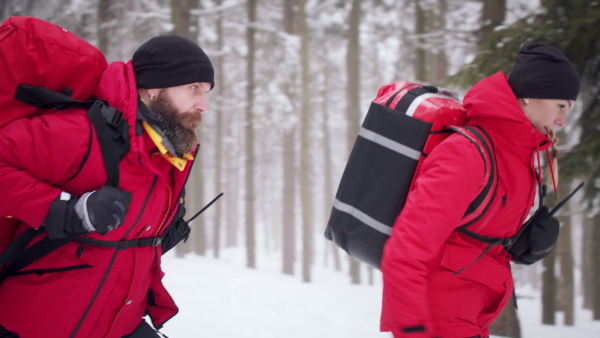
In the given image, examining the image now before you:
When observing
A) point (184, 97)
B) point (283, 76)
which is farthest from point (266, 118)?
point (184, 97)

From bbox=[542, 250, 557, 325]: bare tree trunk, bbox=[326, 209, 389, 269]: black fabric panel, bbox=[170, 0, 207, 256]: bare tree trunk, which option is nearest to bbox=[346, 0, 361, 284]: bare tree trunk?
bbox=[170, 0, 207, 256]: bare tree trunk

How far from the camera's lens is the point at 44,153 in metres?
1.92

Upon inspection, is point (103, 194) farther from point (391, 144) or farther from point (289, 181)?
point (289, 181)

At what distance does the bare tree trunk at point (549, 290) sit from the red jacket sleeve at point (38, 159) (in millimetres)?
7379

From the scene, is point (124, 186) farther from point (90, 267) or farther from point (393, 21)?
point (393, 21)

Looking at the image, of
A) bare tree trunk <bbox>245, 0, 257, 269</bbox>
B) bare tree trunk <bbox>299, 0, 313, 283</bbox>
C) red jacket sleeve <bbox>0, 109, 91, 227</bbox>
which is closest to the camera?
red jacket sleeve <bbox>0, 109, 91, 227</bbox>

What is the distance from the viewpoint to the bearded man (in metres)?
1.89

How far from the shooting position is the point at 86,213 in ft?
6.27

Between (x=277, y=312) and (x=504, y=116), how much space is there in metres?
5.40

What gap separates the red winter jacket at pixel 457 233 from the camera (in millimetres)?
2055

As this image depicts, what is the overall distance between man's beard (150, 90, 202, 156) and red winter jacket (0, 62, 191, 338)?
12 cm

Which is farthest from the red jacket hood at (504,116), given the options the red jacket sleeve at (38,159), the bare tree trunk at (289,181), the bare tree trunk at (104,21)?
the bare tree trunk at (289,181)

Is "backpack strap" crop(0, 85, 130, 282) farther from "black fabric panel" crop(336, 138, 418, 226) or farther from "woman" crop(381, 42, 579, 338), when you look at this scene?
"woman" crop(381, 42, 579, 338)

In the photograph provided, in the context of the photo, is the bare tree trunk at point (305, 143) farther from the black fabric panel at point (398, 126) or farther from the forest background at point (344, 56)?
the black fabric panel at point (398, 126)
